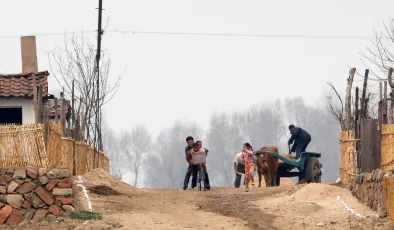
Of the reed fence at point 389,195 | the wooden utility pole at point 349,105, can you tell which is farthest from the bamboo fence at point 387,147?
the wooden utility pole at point 349,105

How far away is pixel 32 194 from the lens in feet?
54.6

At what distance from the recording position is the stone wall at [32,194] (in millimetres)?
16500

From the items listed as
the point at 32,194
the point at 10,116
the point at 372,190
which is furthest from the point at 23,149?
the point at 10,116

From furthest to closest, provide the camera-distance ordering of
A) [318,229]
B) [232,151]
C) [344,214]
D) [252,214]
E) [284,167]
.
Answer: [232,151], [284,167], [252,214], [344,214], [318,229]

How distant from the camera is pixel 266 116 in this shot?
3890 inches

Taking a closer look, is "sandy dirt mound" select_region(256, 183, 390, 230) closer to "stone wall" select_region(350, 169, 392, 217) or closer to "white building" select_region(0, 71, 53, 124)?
"stone wall" select_region(350, 169, 392, 217)

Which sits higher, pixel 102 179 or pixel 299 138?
pixel 299 138

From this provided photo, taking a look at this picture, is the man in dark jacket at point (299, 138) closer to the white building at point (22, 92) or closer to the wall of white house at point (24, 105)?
the white building at point (22, 92)

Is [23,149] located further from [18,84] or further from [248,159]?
[248,159]

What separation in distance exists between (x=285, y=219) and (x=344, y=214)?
3.92ft

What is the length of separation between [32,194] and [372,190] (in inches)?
268

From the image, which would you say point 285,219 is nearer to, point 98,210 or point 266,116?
point 98,210

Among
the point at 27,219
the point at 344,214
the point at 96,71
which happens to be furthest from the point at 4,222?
the point at 96,71

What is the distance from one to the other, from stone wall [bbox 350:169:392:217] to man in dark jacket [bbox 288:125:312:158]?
765cm
